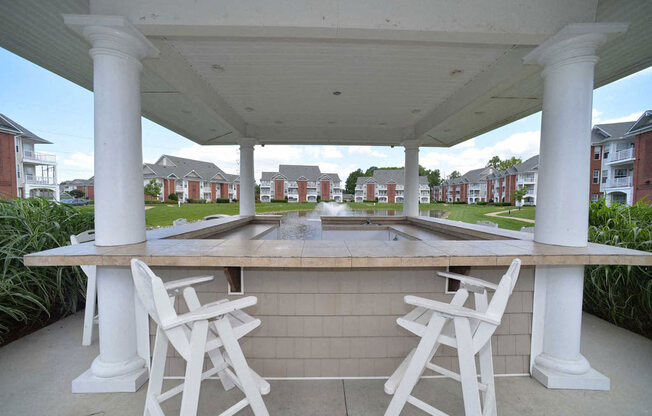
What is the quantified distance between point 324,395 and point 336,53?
3.23 meters

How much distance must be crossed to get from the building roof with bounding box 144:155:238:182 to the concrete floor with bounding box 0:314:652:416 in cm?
3746

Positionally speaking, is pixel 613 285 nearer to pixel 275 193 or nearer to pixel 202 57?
pixel 202 57

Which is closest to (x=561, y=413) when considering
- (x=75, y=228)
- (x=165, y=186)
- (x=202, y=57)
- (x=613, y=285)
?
(x=613, y=285)

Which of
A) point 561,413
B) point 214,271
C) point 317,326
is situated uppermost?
point 214,271

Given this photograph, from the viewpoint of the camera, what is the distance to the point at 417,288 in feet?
6.73

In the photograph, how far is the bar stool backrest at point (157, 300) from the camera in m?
1.18

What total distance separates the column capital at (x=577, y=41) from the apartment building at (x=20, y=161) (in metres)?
16.7

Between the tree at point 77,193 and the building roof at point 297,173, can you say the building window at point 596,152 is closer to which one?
the building roof at point 297,173

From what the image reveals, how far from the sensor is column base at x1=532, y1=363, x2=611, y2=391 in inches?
74.9

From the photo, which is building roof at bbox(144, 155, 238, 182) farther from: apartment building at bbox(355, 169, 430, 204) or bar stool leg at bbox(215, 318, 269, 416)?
bar stool leg at bbox(215, 318, 269, 416)

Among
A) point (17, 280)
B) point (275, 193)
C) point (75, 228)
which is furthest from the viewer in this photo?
point (275, 193)

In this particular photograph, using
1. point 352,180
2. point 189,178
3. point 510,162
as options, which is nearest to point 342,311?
point 189,178

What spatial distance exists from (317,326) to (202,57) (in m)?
3.12

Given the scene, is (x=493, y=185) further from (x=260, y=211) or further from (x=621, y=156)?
(x=260, y=211)
